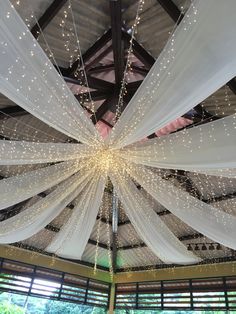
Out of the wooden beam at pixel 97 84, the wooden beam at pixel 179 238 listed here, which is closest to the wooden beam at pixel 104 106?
the wooden beam at pixel 97 84

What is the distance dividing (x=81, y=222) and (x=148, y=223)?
910mm

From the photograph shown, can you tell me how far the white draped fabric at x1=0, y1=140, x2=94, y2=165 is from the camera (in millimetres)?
2746

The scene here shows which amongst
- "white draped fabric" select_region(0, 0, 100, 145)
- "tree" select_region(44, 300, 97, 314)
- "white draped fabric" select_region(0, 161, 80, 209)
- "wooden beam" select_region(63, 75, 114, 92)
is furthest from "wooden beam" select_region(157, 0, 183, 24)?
"tree" select_region(44, 300, 97, 314)

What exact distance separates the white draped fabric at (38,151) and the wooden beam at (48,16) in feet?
3.30

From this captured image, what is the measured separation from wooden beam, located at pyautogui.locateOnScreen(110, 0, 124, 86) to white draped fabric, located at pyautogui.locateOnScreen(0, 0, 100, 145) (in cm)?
71

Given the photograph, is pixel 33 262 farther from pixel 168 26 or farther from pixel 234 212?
pixel 168 26

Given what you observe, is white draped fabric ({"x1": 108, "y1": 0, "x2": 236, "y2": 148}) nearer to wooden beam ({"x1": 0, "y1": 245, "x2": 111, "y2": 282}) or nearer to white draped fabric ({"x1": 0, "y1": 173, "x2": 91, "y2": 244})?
white draped fabric ({"x1": 0, "y1": 173, "x2": 91, "y2": 244})

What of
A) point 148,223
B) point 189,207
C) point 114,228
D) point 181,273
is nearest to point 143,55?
point 189,207

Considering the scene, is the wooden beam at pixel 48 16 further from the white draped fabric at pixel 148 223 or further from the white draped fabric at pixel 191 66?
the white draped fabric at pixel 148 223

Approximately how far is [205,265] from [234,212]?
2030 millimetres

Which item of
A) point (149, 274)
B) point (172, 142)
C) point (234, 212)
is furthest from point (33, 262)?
point (172, 142)

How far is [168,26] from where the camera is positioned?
2766 millimetres

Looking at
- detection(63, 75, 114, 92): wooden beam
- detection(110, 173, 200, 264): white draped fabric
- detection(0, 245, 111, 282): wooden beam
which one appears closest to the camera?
detection(63, 75, 114, 92): wooden beam

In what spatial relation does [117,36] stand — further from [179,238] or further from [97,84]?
[179,238]
